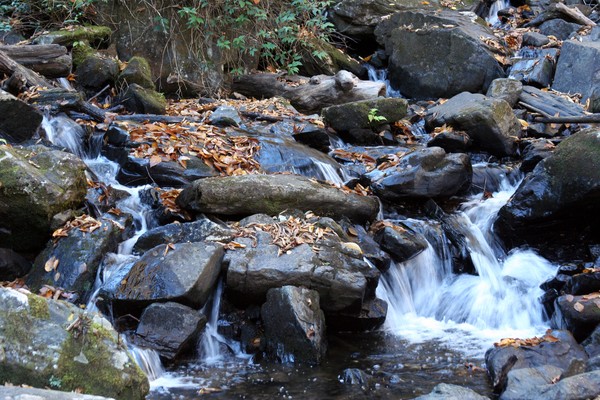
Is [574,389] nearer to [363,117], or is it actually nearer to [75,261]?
[75,261]

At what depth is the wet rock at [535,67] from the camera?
43.0 ft

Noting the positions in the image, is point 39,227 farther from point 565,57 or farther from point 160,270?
point 565,57

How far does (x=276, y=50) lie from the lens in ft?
44.8

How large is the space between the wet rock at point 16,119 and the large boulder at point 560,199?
19.3 ft

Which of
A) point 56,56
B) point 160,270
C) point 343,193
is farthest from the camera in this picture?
point 56,56

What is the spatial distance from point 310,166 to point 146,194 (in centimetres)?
233

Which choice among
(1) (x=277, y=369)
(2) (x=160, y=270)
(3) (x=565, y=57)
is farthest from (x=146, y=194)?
(3) (x=565, y=57)

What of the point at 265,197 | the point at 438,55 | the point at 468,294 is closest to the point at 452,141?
the point at 468,294

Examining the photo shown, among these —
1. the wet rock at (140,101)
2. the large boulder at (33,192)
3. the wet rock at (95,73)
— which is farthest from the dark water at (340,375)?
the wet rock at (95,73)

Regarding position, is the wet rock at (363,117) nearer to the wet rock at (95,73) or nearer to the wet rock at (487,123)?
the wet rock at (487,123)

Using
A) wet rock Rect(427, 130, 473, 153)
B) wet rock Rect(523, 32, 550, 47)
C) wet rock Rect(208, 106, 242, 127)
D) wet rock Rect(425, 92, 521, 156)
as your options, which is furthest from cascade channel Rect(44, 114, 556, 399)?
wet rock Rect(523, 32, 550, 47)

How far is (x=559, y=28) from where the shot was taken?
1537cm

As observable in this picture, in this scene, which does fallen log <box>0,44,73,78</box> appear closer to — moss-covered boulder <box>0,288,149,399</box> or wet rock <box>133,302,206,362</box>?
wet rock <box>133,302,206,362</box>

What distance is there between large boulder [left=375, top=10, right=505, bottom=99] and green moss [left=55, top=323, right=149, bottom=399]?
35.3 ft
